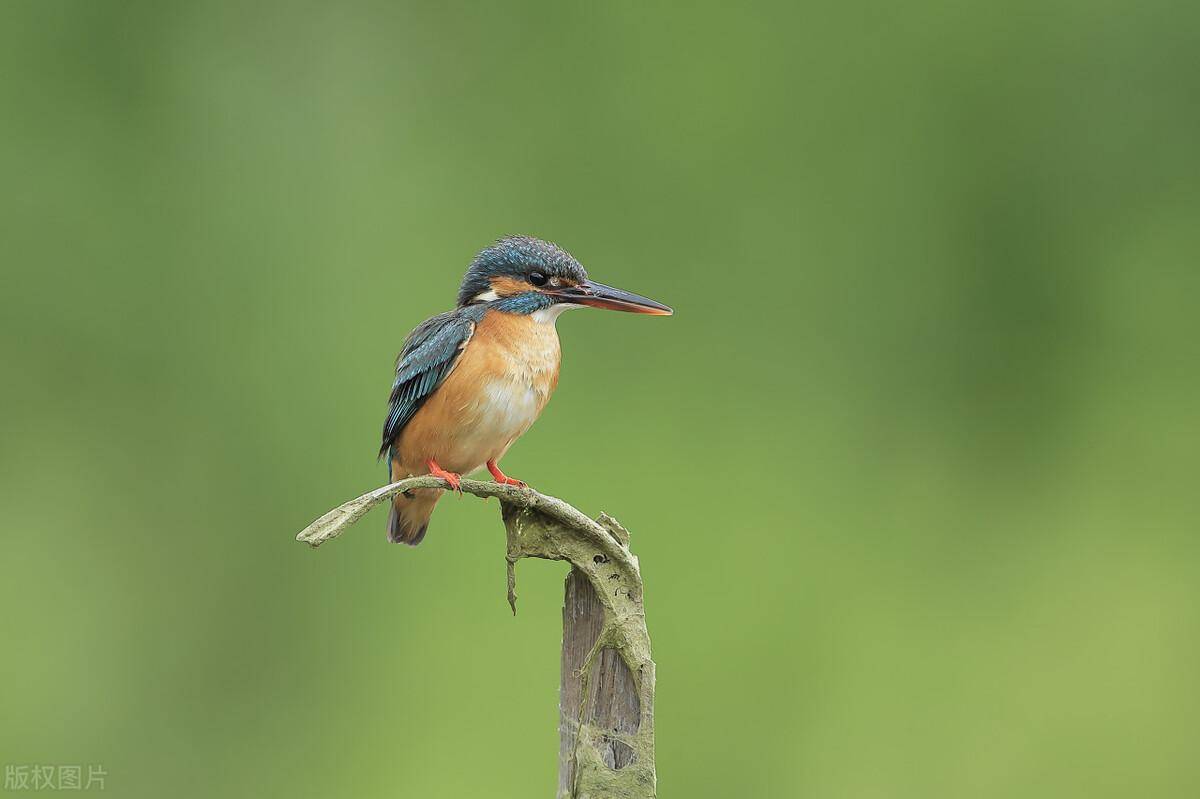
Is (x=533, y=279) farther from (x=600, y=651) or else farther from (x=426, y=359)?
(x=600, y=651)

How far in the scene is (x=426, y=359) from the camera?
316 cm

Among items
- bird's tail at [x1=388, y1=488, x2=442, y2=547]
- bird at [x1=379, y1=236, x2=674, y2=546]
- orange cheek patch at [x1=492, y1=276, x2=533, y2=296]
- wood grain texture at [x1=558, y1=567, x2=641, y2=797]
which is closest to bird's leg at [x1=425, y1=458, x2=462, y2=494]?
bird at [x1=379, y1=236, x2=674, y2=546]

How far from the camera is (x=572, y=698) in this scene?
2.57 m

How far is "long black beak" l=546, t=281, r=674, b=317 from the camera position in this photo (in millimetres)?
2898

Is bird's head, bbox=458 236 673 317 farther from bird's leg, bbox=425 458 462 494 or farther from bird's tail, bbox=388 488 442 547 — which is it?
bird's tail, bbox=388 488 442 547

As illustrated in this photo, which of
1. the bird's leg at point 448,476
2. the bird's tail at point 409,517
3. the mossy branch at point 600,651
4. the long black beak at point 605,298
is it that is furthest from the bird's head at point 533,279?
the mossy branch at point 600,651

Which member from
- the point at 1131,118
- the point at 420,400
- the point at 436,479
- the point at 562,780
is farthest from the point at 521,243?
the point at 1131,118

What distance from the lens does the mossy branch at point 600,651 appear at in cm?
250

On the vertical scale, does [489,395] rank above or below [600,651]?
above

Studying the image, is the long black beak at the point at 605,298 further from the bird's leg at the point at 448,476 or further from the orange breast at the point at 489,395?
the bird's leg at the point at 448,476

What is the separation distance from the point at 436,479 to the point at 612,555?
1.15 ft

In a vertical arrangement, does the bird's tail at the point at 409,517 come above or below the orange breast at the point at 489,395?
below

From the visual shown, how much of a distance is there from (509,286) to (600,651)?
95 cm

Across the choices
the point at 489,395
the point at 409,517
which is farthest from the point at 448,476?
the point at 409,517
